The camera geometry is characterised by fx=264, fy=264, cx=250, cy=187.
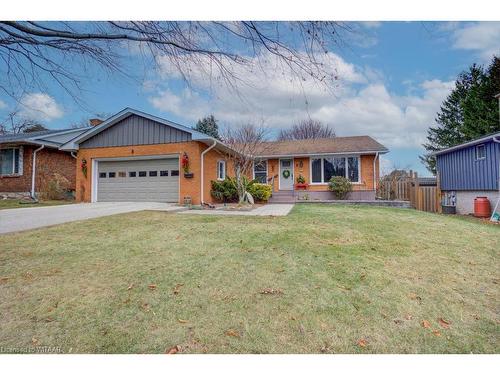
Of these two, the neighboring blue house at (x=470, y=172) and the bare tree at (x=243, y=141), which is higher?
the bare tree at (x=243, y=141)

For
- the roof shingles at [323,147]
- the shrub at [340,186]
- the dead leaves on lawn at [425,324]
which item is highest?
the roof shingles at [323,147]

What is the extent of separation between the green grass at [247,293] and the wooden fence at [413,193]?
334 inches

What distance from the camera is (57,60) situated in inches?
121

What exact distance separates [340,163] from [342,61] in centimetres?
1213

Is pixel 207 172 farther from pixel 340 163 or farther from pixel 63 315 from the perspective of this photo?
pixel 63 315

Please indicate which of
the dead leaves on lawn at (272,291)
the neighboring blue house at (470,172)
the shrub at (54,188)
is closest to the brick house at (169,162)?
the shrub at (54,188)

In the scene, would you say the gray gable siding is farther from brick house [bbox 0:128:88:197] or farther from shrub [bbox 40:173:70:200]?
brick house [bbox 0:128:88:197]

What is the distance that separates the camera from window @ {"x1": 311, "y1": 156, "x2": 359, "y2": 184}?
1429cm

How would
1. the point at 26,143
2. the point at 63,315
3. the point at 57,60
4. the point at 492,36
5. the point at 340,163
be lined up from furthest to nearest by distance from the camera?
the point at 340,163 < the point at 26,143 < the point at 492,36 < the point at 57,60 < the point at 63,315

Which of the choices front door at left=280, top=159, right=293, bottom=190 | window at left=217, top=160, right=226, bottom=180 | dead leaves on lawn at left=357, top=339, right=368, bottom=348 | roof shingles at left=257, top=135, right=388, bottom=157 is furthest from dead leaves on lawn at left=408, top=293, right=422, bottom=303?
front door at left=280, top=159, right=293, bottom=190

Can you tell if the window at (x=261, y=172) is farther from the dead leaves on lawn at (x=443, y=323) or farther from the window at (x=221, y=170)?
the dead leaves on lawn at (x=443, y=323)

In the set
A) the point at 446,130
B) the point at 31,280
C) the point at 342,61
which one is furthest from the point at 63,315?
the point at 446,130

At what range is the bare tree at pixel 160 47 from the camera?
2.71 m
